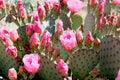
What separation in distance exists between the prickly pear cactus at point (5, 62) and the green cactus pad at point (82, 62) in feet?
1.08

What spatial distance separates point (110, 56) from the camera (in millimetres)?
2305

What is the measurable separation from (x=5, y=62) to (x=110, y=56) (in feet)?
2.00

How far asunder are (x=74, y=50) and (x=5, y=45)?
1.32 feet

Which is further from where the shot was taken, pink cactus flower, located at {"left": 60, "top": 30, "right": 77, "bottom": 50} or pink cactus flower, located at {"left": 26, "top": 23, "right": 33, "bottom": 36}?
pink cactus flower, located at {"left": 26, "top": 23, "right": 33, "bottom": 36}

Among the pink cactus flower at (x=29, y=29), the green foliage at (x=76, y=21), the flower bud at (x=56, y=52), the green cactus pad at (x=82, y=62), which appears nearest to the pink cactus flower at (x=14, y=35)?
the pink cactus flower at (x=29, y=29)

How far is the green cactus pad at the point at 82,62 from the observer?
226 cm

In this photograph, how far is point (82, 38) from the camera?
2361mm

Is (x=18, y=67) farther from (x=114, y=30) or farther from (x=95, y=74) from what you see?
(x=114, y=30)

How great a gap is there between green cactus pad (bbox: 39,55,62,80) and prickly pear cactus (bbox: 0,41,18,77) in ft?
0.61

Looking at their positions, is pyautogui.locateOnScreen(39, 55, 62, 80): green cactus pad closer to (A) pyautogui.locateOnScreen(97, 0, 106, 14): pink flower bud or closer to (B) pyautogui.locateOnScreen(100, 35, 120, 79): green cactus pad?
(B) pyautogui.locateOnScreen(100, 35, 120, 79): green cactus pad

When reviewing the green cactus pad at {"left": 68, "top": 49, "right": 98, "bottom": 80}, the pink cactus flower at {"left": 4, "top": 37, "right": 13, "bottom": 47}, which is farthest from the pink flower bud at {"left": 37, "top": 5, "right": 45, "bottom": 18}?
the green cactus pad at {"left": 68, "top": 49, "right": 98, "bottom": 80}

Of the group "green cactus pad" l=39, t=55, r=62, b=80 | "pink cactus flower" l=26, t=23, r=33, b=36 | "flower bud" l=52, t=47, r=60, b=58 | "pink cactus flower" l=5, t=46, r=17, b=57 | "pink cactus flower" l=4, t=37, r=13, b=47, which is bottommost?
"green cactus pad" l=39, t=55, r=62, b=80

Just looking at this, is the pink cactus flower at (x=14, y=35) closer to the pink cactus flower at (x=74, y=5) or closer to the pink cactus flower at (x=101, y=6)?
the pink cactus flower at (x=74, y=5)

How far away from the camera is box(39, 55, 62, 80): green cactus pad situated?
2201mm
